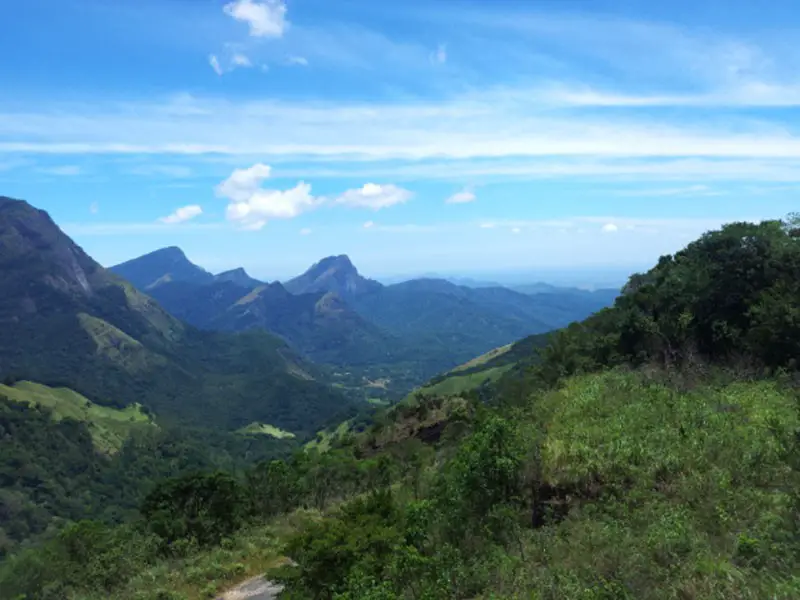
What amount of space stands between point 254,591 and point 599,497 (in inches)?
466

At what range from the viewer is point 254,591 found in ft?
58.9

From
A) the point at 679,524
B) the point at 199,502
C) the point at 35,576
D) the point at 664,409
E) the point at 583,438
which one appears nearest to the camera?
the point at 679,524

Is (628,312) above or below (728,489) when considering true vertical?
above

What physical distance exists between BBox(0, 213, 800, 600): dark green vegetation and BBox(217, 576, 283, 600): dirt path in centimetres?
92

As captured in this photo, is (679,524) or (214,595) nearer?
(679,524)

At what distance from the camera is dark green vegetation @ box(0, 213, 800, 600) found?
31.8 feet

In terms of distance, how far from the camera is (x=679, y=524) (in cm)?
1021

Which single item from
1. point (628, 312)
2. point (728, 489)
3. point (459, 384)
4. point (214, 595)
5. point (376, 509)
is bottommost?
point (459, 384)

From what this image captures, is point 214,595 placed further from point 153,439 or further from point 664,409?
point 153,439

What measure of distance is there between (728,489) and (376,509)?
8.77 meters

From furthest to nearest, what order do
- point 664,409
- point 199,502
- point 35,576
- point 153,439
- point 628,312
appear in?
point 153,439 < point 628,312 < point 199,502 < point 35,576 < point 664,409

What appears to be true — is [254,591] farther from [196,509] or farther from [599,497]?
[599,497]

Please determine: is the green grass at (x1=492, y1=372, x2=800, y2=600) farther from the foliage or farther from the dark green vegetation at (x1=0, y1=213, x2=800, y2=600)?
the foliage

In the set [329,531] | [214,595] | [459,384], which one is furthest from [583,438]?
[459,384]
